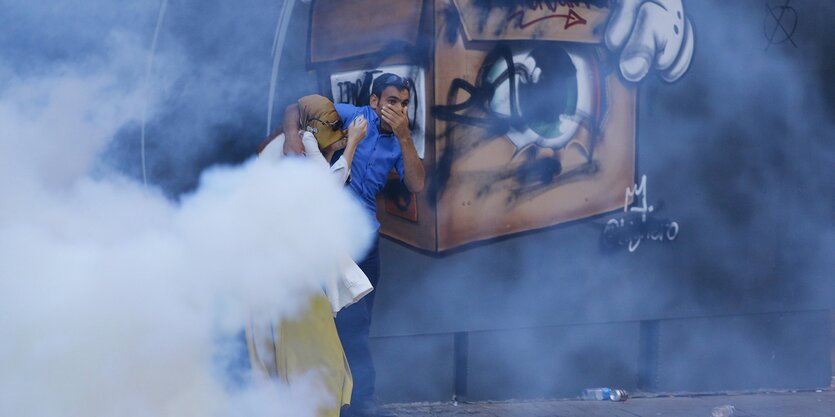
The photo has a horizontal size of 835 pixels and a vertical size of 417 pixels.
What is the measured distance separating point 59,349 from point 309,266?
3.17 ft

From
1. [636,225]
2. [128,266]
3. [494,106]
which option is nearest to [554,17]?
[494,106]

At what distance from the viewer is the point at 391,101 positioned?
4.98 metres

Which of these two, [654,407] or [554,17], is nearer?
[554,17]

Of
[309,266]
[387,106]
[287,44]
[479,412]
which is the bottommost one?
[479,412]

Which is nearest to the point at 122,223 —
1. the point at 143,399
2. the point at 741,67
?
the point at 143,399

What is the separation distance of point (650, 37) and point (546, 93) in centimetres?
77

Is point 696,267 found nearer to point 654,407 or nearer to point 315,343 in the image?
point 654,407

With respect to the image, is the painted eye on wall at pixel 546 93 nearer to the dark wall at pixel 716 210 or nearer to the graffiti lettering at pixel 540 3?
the graffiti lettering at pixel 540 3

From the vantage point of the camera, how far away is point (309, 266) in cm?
416

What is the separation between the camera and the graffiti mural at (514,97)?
221 inches

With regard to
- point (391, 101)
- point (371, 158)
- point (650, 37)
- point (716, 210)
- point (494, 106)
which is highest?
point (650, 37)

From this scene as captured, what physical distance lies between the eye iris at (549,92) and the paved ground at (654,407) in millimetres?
1472

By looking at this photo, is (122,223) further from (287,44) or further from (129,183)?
(287,44)

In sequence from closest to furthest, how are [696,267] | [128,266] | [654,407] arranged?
[128,266]
[654,407]
[696,267]
